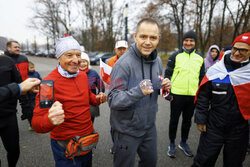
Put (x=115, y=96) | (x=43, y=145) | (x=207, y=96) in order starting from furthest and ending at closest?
1. (x=43, y=145)
2. (x=207, y=96)
3. (x=115, y=96)

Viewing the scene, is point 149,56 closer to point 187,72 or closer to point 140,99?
point 140,99

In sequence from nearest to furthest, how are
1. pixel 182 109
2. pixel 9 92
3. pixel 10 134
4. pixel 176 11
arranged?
pixel 9 92
pixel 10 134
pixel 182 109
pixel 176 11

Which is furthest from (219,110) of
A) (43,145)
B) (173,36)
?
(173,36)

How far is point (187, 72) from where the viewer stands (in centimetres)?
271

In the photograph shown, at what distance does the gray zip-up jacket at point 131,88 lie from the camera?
1.52 meters

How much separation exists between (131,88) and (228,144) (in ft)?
4.88

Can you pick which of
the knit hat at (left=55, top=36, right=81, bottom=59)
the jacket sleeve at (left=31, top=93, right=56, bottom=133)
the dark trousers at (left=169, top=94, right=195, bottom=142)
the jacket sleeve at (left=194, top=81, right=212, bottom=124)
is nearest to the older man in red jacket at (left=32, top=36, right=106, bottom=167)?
the knit hat at (left=55, top=36, right=81, bottom=59)

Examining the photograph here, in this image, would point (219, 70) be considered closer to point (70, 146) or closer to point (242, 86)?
point (242, 86)

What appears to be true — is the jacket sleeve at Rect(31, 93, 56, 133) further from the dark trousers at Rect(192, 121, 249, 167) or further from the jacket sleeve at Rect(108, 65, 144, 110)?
the dark trousers at Rect(192, 121, 249, 167)

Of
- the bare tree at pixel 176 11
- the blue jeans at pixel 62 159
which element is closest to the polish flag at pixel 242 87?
the blue jeans at pixel 62 159

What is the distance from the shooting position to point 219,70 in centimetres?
195

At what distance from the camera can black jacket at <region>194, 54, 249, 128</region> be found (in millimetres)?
1864

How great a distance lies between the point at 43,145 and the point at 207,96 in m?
3.34

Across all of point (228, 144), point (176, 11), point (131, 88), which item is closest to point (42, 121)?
point (131, 88)
